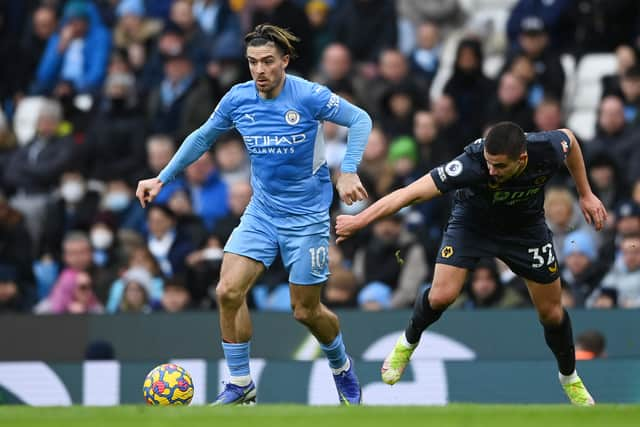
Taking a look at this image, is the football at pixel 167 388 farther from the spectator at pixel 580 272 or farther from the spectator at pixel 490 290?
the spectator at pixel 580 272

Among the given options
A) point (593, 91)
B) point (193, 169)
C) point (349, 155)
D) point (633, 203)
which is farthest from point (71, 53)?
point (349, 155)

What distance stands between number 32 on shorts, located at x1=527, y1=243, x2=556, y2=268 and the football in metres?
2.78

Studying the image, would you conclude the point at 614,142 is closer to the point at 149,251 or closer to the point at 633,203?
the point at 633,203

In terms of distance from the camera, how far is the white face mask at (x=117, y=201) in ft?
55.9

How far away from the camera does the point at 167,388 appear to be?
35.8 feet

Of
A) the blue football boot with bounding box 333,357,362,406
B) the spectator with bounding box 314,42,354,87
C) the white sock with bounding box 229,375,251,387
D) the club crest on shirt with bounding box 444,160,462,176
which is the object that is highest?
the spectator with bounding box 314,42,354,87

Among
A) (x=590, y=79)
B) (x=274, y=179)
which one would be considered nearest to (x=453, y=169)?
(x=274, y=179)

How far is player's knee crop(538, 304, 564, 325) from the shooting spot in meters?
10.6

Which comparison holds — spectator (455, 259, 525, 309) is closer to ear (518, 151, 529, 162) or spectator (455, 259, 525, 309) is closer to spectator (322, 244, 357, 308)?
spectator (322, 244, 357, 308)

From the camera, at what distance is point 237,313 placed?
10617mm

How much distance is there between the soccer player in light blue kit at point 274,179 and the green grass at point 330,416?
1599mm

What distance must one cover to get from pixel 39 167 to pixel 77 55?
256 cm

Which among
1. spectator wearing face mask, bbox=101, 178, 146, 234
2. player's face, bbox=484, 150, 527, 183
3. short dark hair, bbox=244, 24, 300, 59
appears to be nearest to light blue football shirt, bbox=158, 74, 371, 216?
short dark hair, bbox=244, 24, 300, 59

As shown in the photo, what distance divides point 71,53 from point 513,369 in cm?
916
